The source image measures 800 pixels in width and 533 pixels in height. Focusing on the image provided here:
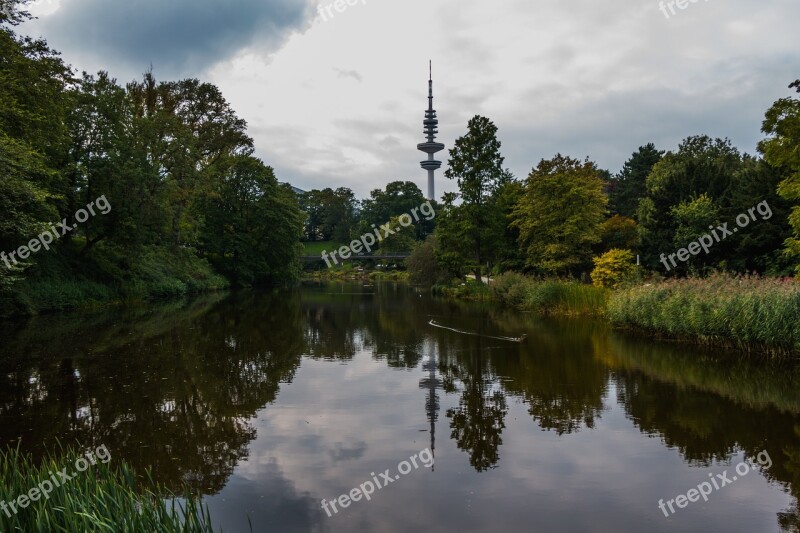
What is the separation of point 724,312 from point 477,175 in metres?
23.1

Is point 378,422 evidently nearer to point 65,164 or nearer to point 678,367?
point 678,367

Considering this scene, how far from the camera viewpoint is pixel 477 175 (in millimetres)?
36312

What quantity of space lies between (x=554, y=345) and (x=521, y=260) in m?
19.7

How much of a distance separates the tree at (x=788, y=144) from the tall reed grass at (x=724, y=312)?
152 inches

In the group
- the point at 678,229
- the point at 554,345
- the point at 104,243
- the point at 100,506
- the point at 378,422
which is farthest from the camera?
the point at 104,243

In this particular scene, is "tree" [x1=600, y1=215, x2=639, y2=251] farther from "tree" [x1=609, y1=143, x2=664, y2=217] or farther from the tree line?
"tree" [x1=609, y1=143, x2=664, y2=217]

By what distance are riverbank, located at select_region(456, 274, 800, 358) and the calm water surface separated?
30.9 inches

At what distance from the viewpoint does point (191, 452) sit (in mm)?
7285

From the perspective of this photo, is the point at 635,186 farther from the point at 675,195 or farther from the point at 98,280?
the point at 98,280

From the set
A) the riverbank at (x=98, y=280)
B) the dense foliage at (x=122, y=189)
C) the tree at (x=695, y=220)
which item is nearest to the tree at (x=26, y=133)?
the dense foliage at (x=122, y=189)

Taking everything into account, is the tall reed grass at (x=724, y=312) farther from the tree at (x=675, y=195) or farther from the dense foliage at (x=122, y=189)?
the dense foliage at (x=122, y=189)

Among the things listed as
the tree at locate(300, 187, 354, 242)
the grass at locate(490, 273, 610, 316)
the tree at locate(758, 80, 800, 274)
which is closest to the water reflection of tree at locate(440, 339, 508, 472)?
the grass at locate(490, 273, 610, 316)

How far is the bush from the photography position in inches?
1011

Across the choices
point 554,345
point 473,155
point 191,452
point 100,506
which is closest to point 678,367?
point 554,345
